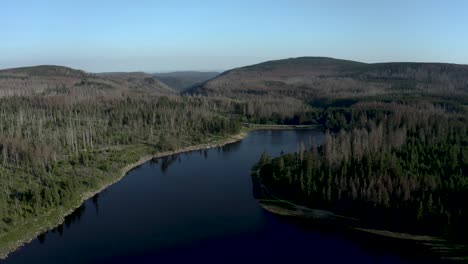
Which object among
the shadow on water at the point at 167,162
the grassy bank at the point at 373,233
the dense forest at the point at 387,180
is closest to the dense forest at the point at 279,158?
the dense forest at the point at 387,180

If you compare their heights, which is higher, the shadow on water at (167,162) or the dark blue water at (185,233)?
the shadow on water at (167,162)

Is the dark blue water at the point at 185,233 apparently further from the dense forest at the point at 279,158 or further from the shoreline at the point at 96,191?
the dense forest at the point at 279,158

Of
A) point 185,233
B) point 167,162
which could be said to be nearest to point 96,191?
point 185,233

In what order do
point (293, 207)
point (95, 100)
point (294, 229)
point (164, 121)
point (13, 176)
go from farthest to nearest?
1. point (95, 100)
2. point (164, 121)
3. point (13, 176)
4. point (293, 207)
5. point (294, 229)

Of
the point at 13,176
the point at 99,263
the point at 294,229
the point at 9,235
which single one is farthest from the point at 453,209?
the point at 13,176

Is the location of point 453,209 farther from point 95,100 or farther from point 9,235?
point 95,100

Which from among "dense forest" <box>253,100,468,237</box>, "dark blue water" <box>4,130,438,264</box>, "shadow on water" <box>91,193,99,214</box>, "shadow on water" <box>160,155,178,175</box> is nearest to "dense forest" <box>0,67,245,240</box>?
"shadow on water" <box>91,193,99,214</box>

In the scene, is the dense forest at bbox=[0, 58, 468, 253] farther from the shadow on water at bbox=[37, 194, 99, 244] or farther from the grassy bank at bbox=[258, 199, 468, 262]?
the shadow on water at bbox=[37, 194, 99, 244]
